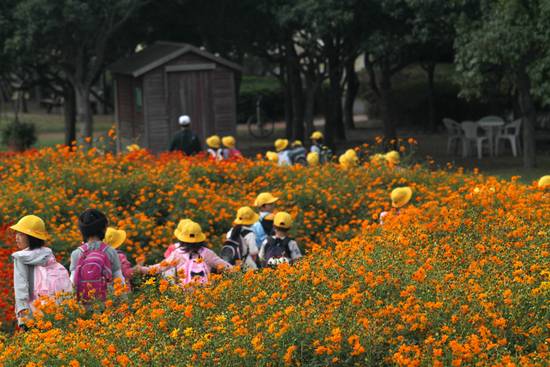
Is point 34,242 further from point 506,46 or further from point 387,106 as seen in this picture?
point 387,106

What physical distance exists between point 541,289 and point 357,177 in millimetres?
7604

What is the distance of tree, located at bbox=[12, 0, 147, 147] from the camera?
2320 centimetres

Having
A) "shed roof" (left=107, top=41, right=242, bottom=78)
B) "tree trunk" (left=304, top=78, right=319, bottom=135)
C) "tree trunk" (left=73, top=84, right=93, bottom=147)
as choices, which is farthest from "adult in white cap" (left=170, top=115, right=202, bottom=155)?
"tree trunk" (left=304, top=78, right=319, bottom=135)

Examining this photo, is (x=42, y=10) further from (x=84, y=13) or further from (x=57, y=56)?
(x=57, y=56)

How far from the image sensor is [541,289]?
6.73 meters

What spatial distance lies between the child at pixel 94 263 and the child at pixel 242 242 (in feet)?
→ 6.50

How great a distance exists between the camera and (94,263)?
26.6 ft

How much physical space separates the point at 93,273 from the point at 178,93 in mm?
16069

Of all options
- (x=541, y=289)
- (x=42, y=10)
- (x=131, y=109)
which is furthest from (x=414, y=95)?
(x=541, y=289)


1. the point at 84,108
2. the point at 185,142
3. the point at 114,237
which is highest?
the point at 84,108

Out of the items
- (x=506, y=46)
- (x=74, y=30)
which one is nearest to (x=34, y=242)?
(x=506, y=46)

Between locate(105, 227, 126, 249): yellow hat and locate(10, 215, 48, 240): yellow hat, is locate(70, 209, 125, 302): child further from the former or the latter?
locate(105, 227, 126, 249): yellow hat

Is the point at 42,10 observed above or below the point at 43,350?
above

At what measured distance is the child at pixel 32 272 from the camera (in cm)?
798
